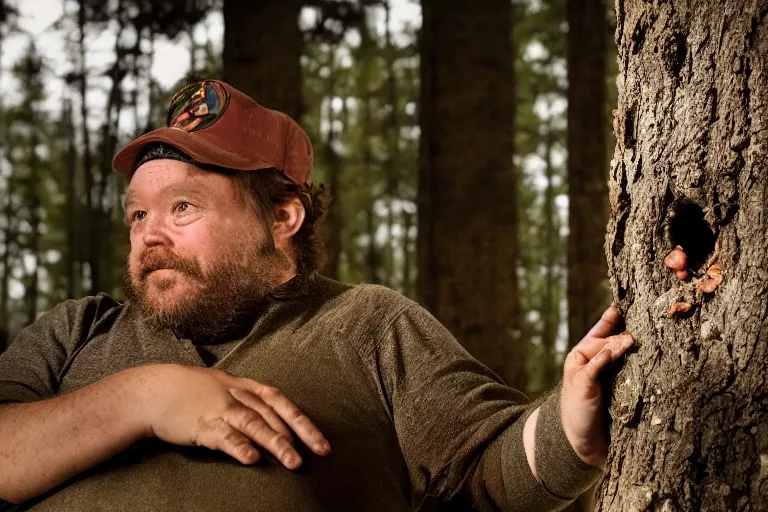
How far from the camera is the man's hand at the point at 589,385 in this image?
→ 1.55 m

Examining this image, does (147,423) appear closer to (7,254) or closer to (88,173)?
(88,173)

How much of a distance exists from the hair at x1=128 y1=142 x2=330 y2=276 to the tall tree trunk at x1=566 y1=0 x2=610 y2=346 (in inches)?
105

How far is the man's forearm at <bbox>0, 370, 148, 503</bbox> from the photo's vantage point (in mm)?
1902

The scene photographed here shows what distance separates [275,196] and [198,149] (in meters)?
0.30

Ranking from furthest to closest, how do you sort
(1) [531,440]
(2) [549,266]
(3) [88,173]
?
1. (2) [549,266]
2. (3) [88,173]
3. (1) [531,440]

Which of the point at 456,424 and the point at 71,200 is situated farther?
the point at 71,200

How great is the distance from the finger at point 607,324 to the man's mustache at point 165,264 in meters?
1.12

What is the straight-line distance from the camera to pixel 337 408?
2.05 meters

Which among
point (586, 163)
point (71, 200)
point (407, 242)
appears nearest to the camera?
point (586, 163)

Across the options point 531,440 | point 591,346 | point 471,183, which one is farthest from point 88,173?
point 591,346

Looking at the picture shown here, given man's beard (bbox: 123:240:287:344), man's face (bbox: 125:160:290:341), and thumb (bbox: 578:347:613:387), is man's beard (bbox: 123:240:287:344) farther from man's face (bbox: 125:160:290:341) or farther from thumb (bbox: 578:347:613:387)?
thumb (bbox: 578:347:613:387)

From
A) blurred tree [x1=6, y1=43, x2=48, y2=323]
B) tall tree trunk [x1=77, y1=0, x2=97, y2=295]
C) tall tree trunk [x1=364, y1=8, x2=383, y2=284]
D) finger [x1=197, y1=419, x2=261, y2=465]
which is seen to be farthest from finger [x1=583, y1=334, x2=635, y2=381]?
tall tree trunk [x1=364, y1=8, x2=383, y2=284]

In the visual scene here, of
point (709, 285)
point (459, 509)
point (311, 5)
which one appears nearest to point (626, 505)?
point (709, 285)

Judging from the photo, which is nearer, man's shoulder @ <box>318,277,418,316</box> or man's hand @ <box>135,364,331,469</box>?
man's hand @ <box>135,364,331,469</box>
